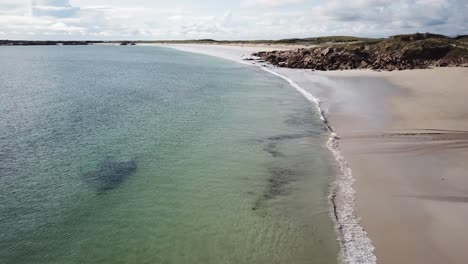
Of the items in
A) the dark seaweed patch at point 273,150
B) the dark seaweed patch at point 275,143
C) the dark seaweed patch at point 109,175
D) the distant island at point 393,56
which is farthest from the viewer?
the distant island at point 393,56

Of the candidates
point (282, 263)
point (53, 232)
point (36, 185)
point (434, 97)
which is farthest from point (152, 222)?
point (434, 97)

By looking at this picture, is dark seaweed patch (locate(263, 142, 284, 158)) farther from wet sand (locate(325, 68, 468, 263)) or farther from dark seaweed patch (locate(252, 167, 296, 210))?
wet sand (locate(325, 68, 468, 263))

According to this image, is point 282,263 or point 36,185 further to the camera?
point 36,185

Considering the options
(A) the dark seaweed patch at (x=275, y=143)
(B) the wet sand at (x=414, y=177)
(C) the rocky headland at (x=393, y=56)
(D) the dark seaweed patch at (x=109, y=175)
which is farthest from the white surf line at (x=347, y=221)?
(C) the rocky headland at (x=393, y=56)

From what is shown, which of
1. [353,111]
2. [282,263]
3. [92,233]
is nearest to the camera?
[282,263]

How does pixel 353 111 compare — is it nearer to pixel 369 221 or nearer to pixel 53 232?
pixel 369 221

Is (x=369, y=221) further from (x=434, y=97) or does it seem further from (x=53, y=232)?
(x=434, y=97)

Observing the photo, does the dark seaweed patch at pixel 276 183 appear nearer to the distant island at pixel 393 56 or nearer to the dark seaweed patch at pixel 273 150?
the dark seaweed patch at pixel 273 150

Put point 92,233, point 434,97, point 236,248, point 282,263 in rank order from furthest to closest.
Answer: point 434,97 → point 92,233 → point 236,248 → point 282,263
